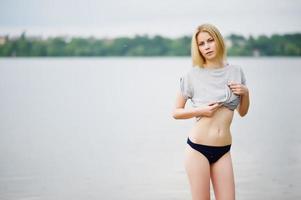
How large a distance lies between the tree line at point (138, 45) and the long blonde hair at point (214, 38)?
98.1 feet

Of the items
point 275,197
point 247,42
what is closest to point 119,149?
point 275,197

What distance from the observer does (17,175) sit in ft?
19.7

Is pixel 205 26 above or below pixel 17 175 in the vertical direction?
above

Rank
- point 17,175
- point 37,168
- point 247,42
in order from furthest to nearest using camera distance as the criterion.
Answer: point 247,42
point 37,168
point 17,175

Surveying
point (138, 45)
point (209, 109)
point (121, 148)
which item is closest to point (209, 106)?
point (209, 109)

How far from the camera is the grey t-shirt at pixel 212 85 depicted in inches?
115

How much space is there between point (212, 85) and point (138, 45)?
3598 centimetres

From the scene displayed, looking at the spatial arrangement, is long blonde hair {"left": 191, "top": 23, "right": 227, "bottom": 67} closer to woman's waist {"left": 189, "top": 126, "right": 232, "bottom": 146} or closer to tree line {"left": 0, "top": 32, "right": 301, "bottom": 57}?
woman's waist {"left": 189, "top": 126, "right": 232, "bottom": 146}

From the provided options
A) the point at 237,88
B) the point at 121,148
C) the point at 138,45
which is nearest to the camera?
the point at 237,88

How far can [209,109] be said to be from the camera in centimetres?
289

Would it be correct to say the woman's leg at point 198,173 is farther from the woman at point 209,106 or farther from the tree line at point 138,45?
the tree line at point 138,45

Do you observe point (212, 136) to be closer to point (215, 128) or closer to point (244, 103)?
point (215, 128)

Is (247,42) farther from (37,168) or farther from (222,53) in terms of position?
(222,53)

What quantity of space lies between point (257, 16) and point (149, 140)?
112ft
